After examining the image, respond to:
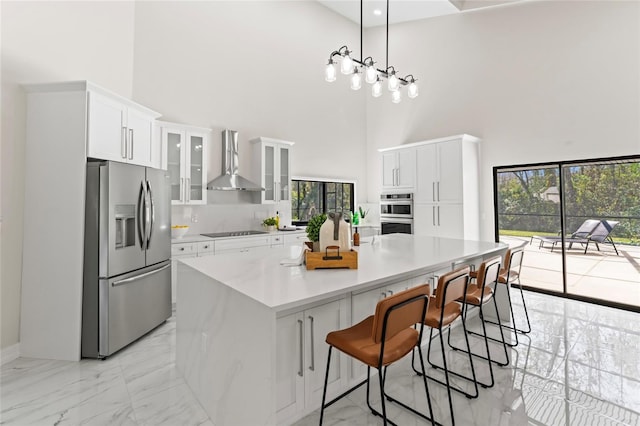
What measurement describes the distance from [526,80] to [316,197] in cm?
396

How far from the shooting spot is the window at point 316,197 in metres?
6.11

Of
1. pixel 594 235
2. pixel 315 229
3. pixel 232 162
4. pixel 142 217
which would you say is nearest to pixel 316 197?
pixel 232 162

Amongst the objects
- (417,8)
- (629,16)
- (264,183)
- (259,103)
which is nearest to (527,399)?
(264,183)

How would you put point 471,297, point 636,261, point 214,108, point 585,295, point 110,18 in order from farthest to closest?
point 214,108, point 585,295, point 636,261, point 110,18, point 471,297

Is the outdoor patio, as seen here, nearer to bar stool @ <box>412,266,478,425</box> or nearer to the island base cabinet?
the island base cabinet

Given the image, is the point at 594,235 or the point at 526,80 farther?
the point at 526,80

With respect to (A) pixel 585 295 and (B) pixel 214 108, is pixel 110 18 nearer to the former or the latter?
(B) pixel 214 108

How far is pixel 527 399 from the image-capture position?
2.17 m

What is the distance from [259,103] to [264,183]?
4.83 feet

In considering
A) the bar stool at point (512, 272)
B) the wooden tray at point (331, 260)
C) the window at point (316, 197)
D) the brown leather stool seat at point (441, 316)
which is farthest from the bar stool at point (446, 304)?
the window at point (316, 197)

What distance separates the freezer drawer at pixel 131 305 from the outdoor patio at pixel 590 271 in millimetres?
4660

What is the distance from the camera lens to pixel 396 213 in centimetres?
614

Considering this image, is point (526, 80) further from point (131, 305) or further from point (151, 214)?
point (131, 305)

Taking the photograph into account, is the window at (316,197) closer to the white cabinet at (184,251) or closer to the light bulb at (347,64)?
the white cabinet at (184,251)
